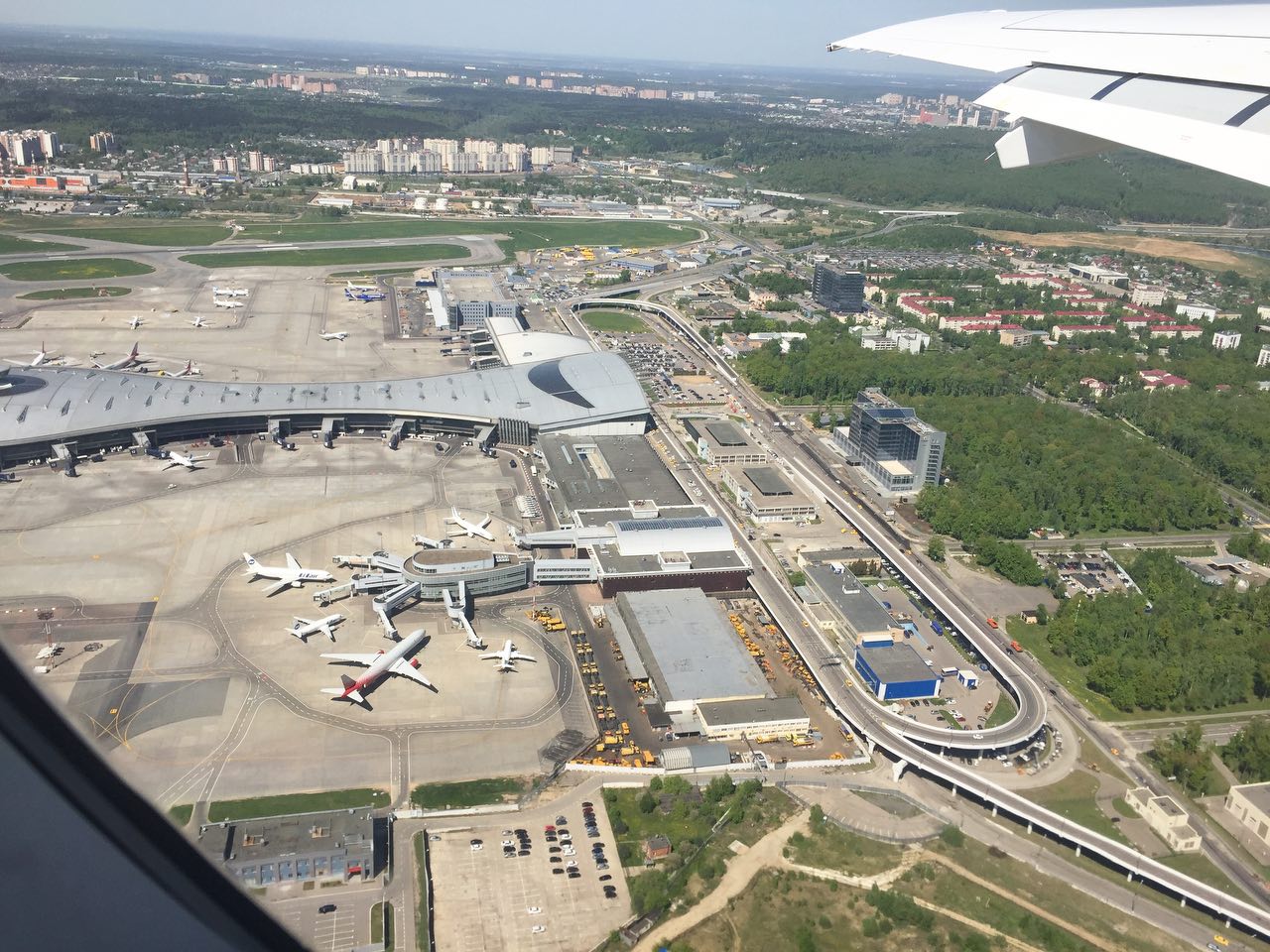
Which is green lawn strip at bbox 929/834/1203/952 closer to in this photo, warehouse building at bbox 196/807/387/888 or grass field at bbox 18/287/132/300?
warehouse building at bbox 196/807/387/888

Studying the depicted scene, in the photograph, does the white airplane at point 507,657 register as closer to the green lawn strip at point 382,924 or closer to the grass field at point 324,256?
the green lawn strip at point 382,924

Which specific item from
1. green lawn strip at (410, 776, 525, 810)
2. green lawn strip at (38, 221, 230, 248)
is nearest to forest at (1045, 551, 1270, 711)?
green lawn strip at (410, 776, 525, 810)

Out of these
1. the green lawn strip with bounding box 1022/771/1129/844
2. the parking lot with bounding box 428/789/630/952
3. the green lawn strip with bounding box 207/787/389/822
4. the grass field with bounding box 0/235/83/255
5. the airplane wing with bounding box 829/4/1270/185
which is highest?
the airplane wing with bounding box 829/4/1270/185

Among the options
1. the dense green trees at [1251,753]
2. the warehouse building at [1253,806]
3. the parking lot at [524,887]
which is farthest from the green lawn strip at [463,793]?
the dense green trees at [1251,753]

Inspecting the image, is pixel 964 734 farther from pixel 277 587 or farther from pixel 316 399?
pixel 316 399

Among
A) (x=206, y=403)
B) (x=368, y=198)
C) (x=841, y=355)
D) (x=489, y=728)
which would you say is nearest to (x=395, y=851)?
(x=489, y=728)

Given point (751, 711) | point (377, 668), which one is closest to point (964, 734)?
point (751, 711)
